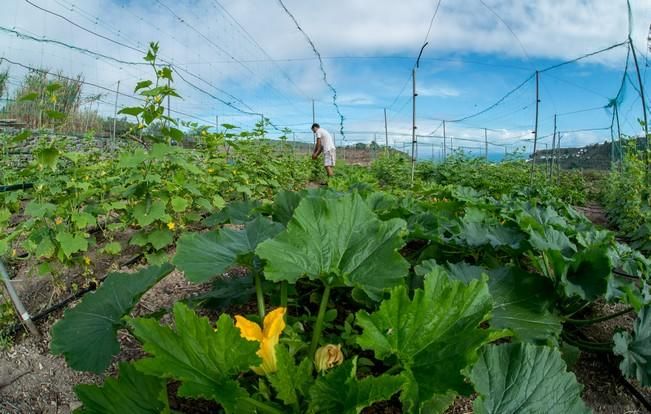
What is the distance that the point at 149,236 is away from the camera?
304cm

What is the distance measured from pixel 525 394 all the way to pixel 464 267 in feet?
2.21

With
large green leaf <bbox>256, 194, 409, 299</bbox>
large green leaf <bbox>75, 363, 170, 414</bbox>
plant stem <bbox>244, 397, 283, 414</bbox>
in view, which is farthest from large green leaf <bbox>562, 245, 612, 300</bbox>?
large green leaf <bbox>75, 363, 170, 414</bbox>

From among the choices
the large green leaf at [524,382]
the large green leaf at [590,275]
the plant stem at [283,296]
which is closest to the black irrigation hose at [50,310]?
the plant stem at [283,296]

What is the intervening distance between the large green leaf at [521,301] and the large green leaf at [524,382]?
1.25 ft

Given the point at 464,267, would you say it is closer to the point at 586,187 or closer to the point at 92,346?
the point at 92,346

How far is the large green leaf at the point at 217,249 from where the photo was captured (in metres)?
1.34

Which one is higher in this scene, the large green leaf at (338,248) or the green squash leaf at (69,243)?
the large green leaf at (338,248)

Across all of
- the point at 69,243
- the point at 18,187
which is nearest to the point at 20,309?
the point at 69,243

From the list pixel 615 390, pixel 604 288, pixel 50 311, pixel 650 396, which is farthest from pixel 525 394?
pixel 50 311

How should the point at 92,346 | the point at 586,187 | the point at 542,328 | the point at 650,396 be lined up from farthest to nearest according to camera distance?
the point at 586,187, the point at 650,396, the point at 542,328, the point at 92,346

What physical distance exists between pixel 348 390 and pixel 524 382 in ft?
1.42

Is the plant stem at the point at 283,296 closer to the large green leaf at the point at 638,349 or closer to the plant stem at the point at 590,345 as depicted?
the large green leaf at the point at 638,349

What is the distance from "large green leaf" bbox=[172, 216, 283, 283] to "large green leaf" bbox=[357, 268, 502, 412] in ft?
1.75

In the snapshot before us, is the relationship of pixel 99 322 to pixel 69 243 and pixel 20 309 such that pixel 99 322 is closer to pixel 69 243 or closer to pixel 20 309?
pixel 20 309
